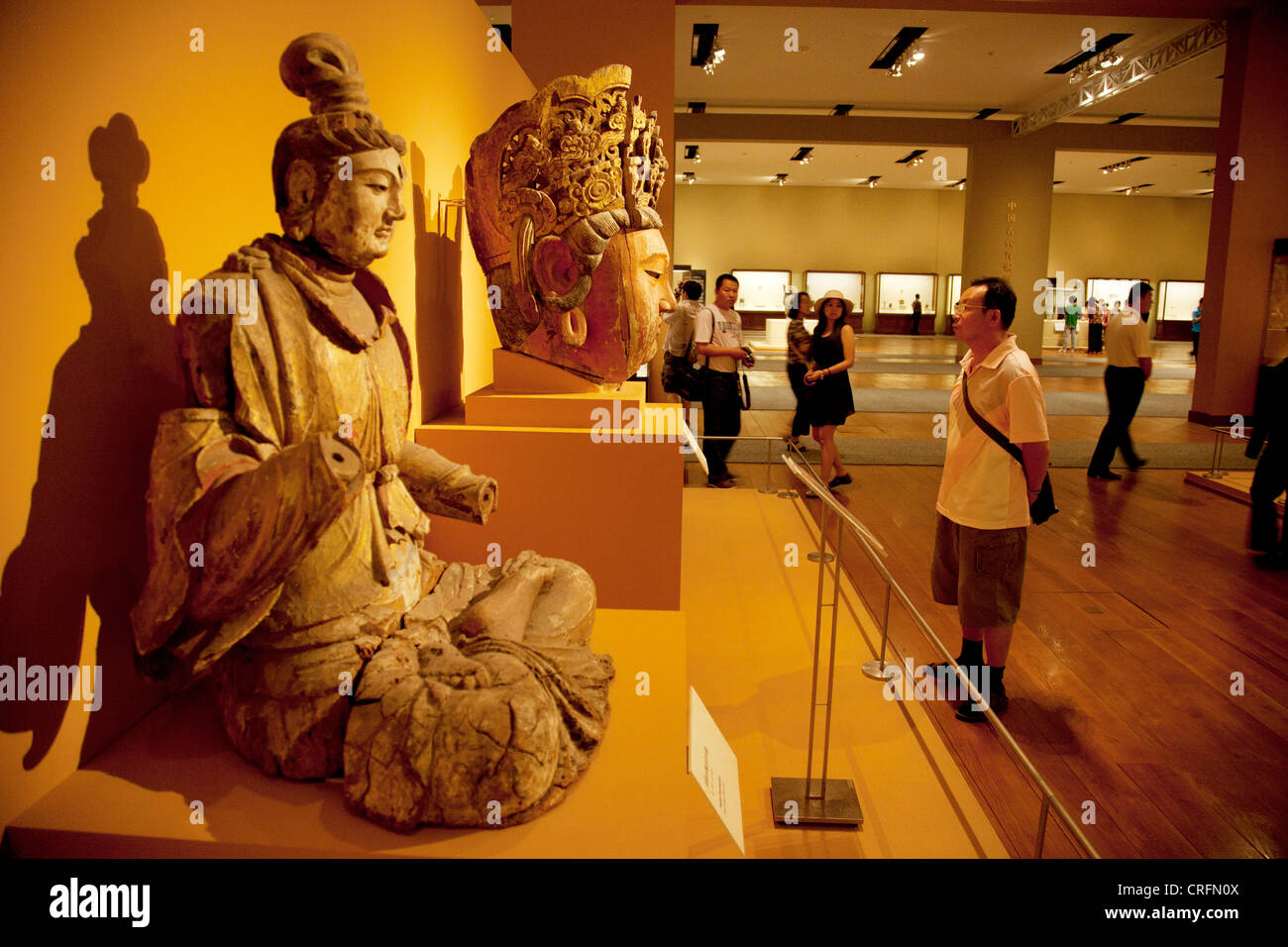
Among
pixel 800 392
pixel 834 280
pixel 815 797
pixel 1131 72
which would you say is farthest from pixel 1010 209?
pixel 815 797

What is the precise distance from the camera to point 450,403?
4.10m

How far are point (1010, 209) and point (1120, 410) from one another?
33.7ft

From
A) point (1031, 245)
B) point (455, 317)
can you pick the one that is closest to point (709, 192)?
point (1031, 245)

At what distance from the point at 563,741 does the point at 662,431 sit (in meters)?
1.69

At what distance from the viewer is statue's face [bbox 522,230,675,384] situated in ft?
11.1

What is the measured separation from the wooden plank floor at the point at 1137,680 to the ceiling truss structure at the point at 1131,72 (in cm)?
676

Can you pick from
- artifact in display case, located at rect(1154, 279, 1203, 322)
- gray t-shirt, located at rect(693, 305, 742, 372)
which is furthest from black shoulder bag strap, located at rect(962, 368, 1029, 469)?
artifact in display case, located at rect(1154, 279, 1203, 322)

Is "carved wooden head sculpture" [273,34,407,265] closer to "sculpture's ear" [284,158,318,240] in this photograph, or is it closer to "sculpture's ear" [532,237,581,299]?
"sculpture's ear" [284,158,318,240]

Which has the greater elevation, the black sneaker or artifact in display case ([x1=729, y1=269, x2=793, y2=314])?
artifact in display case ([x1=729, y1=269, x2=793, y2=314])

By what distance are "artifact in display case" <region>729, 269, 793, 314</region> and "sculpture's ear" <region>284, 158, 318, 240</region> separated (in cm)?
2370

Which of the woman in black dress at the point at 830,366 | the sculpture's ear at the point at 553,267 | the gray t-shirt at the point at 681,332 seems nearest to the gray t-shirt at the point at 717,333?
the gray t-shirt at the point at 681,332

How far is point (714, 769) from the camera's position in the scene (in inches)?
72.9

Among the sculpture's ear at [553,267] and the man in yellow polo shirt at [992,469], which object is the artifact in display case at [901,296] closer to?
the man in yellow polo shirt at [992,469]
